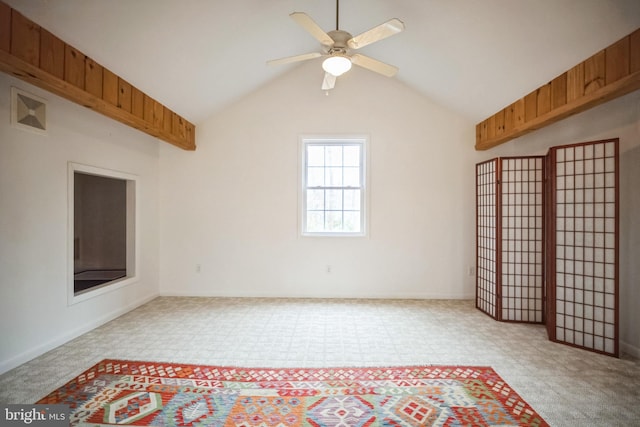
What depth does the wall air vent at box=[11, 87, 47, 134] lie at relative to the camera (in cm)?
250

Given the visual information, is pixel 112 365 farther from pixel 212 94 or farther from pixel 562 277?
pixel 562 277

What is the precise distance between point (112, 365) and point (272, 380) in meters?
1.40

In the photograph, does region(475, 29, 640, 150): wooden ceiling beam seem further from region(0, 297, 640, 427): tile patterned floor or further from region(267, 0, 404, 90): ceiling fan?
region(0, 297, 640, 427): tile patterned floor

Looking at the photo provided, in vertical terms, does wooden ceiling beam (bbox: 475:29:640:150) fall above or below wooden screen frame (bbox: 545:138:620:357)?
above

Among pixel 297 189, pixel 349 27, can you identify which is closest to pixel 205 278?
pixel 297 189

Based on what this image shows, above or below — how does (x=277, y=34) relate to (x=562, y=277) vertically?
above

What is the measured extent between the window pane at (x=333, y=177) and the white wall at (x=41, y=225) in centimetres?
284

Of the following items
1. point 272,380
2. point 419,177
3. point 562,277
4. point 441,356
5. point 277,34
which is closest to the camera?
point 272,380

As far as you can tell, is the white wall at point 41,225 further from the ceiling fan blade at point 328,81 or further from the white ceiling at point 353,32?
the ceiling fan blade at point 328,81

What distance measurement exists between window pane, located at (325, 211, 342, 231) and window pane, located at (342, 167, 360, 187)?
1.55ft

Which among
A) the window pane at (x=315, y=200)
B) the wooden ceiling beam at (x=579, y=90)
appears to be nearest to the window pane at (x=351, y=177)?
the window pane at (x=315, y=200)

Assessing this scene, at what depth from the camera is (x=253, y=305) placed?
4219mm

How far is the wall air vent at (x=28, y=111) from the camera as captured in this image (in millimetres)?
2498

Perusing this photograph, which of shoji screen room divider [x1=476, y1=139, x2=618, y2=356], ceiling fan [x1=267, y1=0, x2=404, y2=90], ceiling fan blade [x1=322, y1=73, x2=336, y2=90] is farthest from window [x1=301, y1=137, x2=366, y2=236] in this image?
ceiling fan [x1=267, y1=0, x2=404, y2=90]
